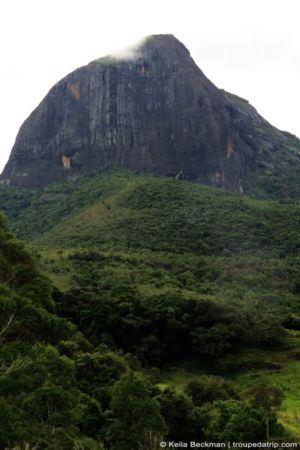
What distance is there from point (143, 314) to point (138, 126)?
8033 cm

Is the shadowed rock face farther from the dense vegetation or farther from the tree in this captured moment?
the tree

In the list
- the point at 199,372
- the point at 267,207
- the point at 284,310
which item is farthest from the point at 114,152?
the point at 199,372

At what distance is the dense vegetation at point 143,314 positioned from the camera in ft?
61.7

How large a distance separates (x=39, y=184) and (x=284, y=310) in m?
80.8

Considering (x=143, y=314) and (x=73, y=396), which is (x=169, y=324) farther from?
(x=73, y=396)

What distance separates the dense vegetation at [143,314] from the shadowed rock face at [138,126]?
8.42 m

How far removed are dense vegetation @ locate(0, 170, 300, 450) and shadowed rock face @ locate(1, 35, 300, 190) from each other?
8.42m

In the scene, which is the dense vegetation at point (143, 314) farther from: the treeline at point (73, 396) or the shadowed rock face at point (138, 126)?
the shadowed rock face at point (138, 126)

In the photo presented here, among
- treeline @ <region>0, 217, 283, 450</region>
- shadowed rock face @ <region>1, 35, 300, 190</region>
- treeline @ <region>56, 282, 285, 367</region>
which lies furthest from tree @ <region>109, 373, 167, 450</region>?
shadowed rock face @ <region>1, 35, 300, 190</region>

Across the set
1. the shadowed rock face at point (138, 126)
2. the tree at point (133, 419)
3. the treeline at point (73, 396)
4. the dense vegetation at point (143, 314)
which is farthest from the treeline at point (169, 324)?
the shadowed rock face at point (138, 126)

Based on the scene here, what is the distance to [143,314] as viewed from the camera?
58.9m

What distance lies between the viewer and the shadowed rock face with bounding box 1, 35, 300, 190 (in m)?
131

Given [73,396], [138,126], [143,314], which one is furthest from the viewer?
[138,126]

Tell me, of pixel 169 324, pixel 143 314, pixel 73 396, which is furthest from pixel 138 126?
pixel 73 396
